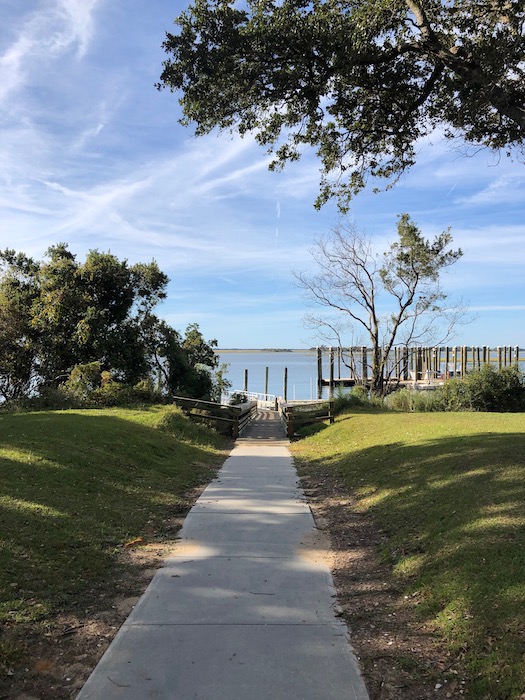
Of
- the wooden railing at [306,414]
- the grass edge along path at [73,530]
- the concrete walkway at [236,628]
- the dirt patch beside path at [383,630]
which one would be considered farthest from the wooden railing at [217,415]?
the dirt patch beside path at [383,630]

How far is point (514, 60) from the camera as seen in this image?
7164 mm

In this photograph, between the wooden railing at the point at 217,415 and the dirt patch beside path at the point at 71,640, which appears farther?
the wooden railing at the point at 217,415

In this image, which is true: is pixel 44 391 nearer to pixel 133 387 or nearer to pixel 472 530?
pixel 133 387

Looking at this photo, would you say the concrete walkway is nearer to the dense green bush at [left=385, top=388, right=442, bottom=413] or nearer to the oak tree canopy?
the oak tree canopy

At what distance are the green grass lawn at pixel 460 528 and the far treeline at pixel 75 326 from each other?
10656mm

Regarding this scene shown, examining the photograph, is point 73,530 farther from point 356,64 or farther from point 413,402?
point 413,402

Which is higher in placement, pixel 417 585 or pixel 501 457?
pixel 501 457

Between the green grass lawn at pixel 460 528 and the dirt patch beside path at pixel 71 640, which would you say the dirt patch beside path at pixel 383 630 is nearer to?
the green grass lawn at pixel 460 528

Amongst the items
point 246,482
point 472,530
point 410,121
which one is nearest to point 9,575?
point 472,530

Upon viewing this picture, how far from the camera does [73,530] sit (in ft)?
17.4

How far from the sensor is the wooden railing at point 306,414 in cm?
1573

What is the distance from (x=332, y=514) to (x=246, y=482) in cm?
216

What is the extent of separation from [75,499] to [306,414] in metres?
10.8

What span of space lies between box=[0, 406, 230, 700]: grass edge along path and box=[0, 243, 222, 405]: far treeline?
26.3 feet
